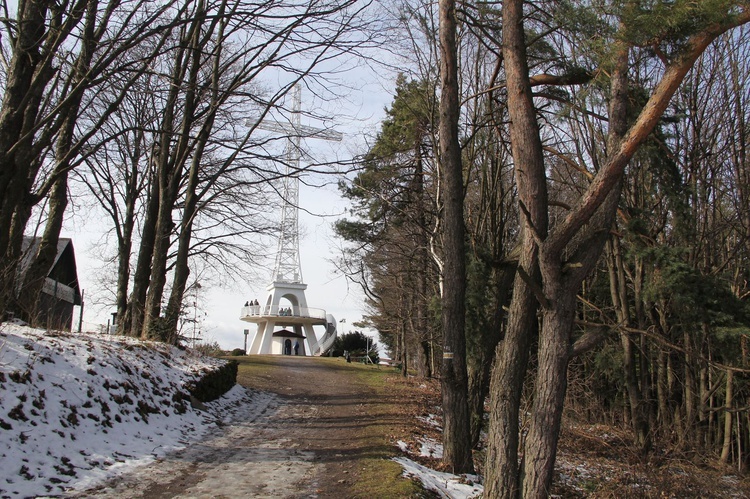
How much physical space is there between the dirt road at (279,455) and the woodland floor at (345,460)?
0.5 inches

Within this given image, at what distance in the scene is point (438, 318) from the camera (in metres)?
13.4

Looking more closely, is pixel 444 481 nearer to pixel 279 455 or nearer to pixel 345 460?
pixel 345 460

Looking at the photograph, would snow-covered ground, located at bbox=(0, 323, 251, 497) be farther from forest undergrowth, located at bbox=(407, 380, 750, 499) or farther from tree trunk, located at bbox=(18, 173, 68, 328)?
forest undergrowth, located at bbox=(407, 380, 750, 499)

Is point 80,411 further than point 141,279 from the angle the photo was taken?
No

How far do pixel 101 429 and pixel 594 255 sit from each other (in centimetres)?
619

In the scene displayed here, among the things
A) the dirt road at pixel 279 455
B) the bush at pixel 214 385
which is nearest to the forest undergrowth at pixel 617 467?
Result: the dirt road at pixel 279 455

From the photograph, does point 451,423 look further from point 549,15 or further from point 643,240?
point 549,15

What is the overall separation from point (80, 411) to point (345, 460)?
11.2ft

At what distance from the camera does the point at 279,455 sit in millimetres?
8039

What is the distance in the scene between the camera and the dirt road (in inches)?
242

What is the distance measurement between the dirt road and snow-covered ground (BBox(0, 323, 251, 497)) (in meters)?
0.38

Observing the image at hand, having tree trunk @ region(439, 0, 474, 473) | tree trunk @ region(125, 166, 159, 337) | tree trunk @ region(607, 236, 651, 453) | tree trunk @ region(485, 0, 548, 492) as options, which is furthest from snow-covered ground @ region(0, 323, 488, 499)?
tree trunk @ region(607, 236, 651, 453)

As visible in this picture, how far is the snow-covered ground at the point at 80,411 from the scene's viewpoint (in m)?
5.72

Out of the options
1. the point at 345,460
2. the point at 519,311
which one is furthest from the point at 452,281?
the point at 345,460
